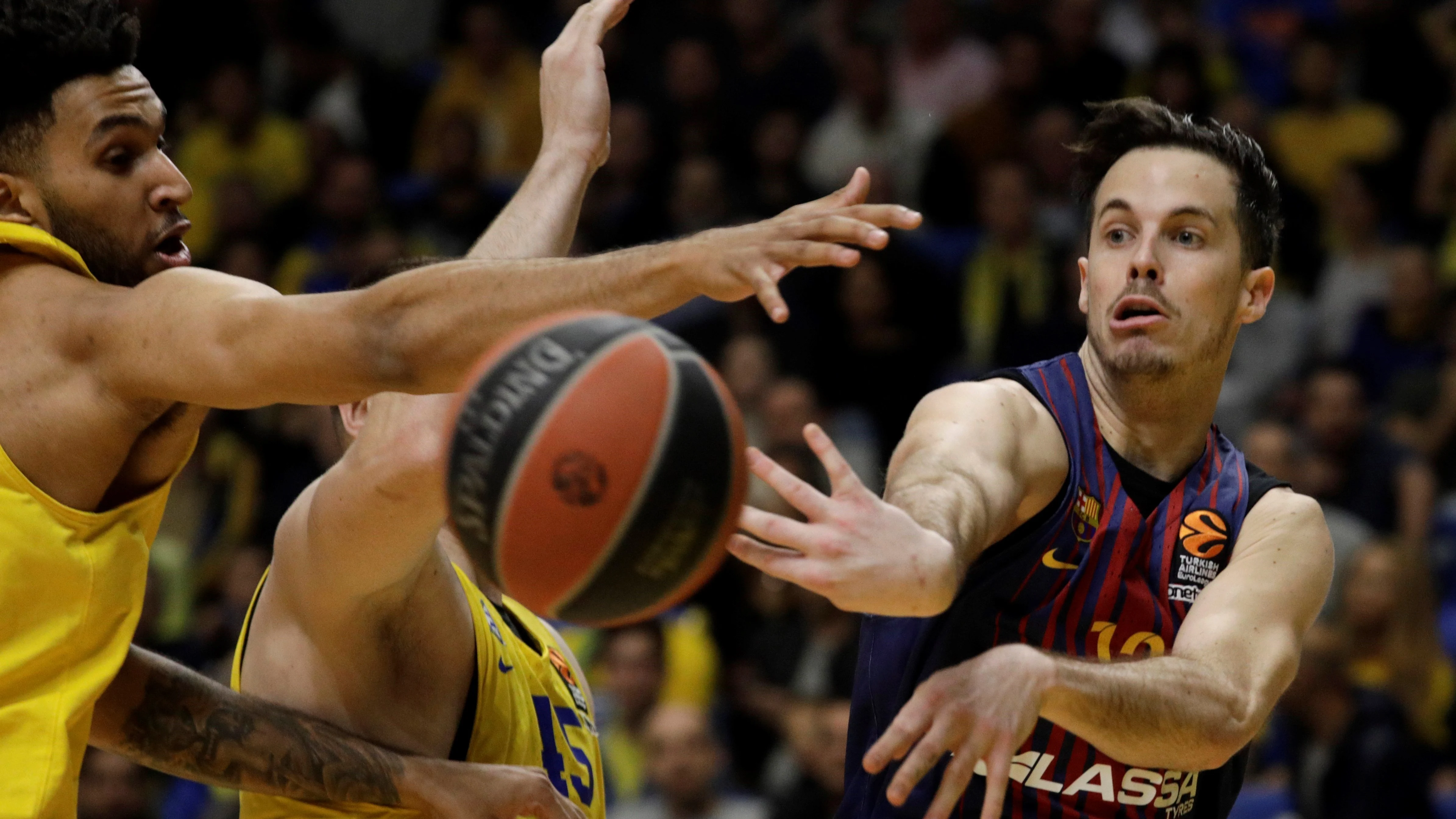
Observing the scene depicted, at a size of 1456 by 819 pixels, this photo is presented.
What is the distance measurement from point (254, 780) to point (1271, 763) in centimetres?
515

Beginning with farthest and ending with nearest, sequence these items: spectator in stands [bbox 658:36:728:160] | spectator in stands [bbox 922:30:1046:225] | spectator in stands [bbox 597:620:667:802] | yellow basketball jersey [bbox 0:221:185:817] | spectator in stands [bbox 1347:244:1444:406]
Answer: spectator in stands [bbox 658:36:728:160], spectator in stands [bbox 922:30:1046:225], spectator in stands [bbox 1347:244:1444:406], spectator in stands [bbox 597:620:667:802], yellow basketball jersey [bbox 0:221:185:817]

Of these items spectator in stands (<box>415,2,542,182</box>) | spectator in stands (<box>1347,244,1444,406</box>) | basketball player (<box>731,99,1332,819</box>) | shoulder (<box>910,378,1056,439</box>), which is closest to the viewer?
basketball player (<box>731,99,1332,819</box>)

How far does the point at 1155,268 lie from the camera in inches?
158

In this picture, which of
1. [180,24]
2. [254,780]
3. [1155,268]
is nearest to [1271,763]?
[1155,268]

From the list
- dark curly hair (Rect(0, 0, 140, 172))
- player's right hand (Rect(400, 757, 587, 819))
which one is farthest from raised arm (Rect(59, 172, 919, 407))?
player's right hand (Rect(400, 757, 587, 819))

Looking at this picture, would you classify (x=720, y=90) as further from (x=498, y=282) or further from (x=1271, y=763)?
(x=498, y=282)

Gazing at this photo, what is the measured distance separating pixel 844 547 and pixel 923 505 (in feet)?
1.40

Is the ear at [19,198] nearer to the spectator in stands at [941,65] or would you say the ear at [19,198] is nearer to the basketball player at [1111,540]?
the basketball player at [1111,540]

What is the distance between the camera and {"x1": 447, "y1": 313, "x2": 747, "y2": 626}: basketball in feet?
9.15

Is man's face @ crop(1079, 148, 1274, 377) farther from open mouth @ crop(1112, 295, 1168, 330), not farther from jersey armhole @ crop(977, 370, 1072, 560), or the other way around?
jersey armhole @ crop(977, 370, 1072, 560)

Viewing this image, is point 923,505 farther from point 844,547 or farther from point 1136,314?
point 1136,314

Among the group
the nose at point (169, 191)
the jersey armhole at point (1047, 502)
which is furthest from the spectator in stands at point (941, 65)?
the nose at point (169, 191)

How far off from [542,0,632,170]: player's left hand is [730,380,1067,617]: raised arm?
135cm

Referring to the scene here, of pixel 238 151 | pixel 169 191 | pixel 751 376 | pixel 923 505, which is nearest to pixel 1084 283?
pixel 923 505
